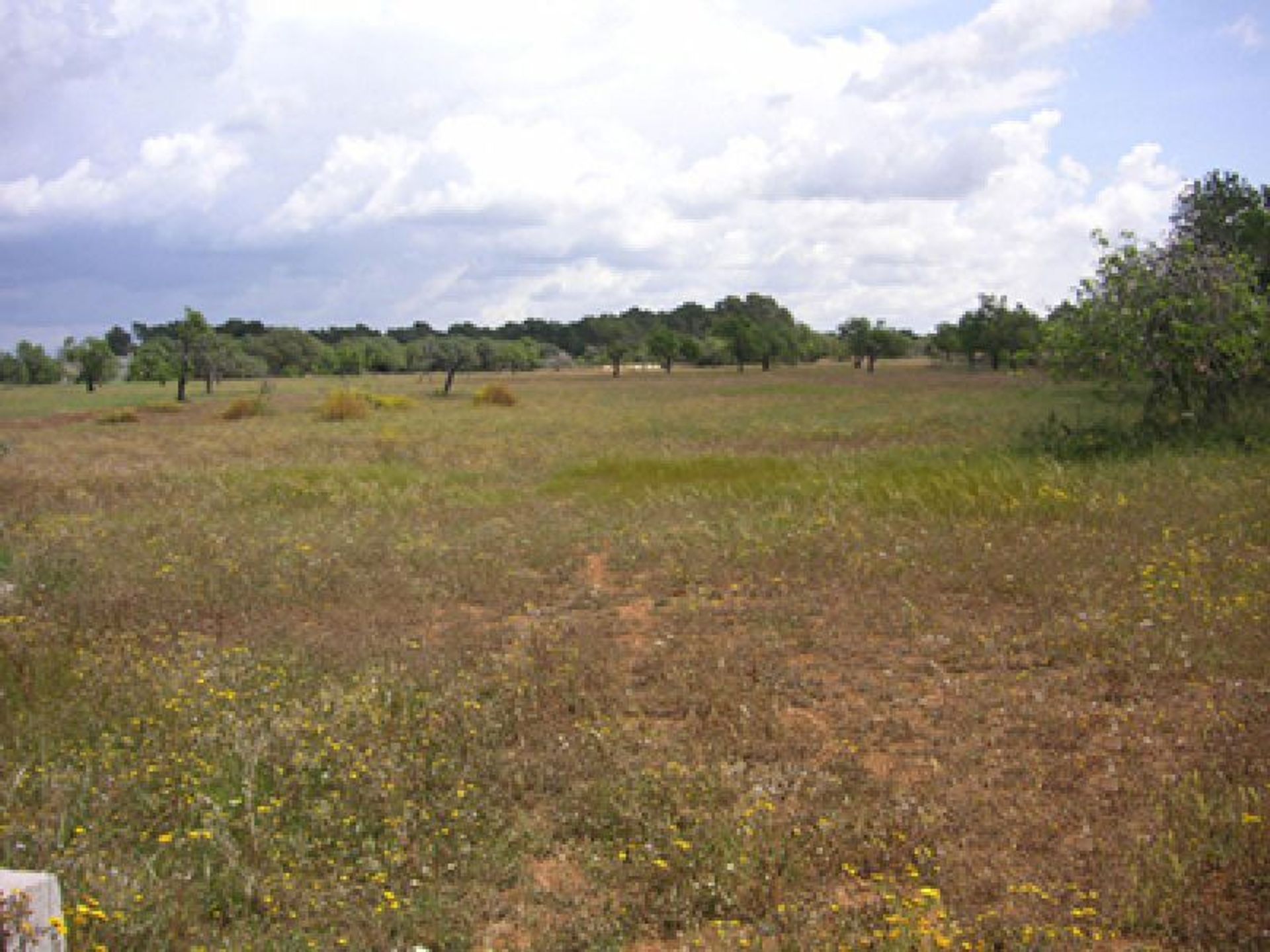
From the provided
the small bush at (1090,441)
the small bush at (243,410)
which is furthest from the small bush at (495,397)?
the small bush at (1090,441)

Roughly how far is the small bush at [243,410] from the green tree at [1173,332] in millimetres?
34661

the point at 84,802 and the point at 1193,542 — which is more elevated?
the point at 1193,542

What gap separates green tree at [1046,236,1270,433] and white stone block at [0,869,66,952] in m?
18.8

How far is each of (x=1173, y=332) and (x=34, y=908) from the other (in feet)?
63.9

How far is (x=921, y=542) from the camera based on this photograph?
11922mm

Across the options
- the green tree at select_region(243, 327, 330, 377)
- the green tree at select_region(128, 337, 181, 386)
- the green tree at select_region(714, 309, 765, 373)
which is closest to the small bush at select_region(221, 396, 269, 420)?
the green tree at select_region(128, 337, 181, 386)

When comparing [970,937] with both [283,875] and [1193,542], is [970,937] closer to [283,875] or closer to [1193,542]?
[283,875]

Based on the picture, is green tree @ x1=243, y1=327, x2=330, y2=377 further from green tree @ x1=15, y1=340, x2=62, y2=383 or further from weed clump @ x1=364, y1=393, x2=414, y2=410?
weed clump @ x1=364, y1=393, x2=414, y2=410

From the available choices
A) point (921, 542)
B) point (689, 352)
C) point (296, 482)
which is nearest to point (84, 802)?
point (921, 542)

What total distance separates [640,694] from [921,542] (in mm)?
5471

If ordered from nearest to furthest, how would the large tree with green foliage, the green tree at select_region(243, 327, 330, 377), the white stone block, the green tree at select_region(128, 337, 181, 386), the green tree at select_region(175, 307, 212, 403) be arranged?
the white stone block → the large tree with green foliage → the green tree at select_region(175, 307, 212, 403) → the green tree at select_region(128, 337, 181, 386) → the green tree at select_region(243, 327, 330, 377)

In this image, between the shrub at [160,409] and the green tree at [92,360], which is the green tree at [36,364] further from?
the shrub at [160,409]

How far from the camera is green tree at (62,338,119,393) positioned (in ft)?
209

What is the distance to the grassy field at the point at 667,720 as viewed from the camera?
486cm
